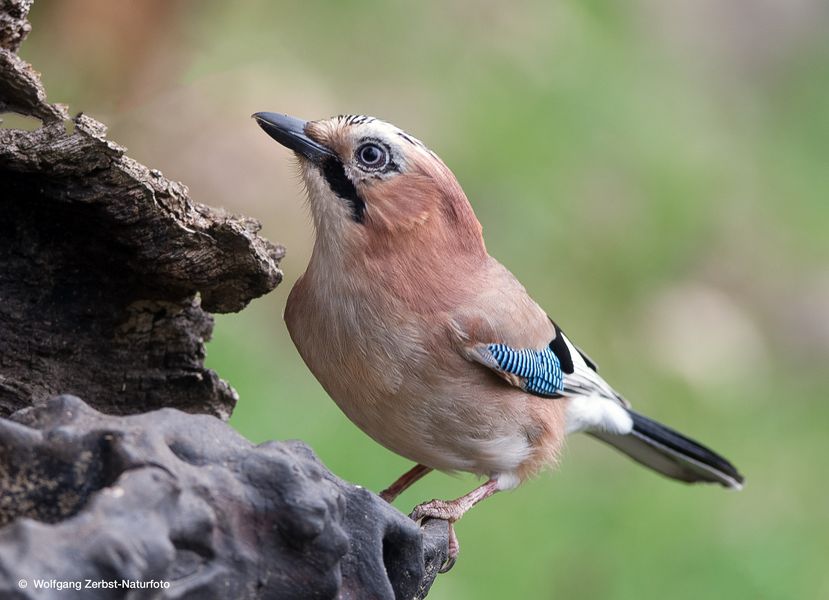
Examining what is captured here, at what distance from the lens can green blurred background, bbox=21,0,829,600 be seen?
15.8 ft

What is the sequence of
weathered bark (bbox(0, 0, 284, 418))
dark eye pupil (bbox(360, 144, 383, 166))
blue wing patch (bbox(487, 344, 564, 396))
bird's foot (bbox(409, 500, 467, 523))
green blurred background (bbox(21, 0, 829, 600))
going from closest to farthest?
weathered bark (bbox(0, 0, 284, 418)) < bird's foot (bbox(409, 500, 467, 523)) < dark eye pupil (bbox(360, 144, 383, 166)) < blue wing patch (bbox(487, 344, 564, 396)) < green blurred background (bbox(21, 0, 829, 600))

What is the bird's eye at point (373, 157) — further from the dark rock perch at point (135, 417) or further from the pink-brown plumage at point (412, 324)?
the dark rock perch at point (135, 417)

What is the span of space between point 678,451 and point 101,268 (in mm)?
2181

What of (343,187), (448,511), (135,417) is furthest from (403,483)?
(135,417)

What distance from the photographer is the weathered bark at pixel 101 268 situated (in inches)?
83.0

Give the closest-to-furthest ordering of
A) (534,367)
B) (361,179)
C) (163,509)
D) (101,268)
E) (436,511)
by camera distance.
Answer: (163,509)
(101,268)
(436,511)
(361,179)
(534,367)

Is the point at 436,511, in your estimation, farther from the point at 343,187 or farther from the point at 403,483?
the point at 343,187

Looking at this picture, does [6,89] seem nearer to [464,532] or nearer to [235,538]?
→ [235,538]

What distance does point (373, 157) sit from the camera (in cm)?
275

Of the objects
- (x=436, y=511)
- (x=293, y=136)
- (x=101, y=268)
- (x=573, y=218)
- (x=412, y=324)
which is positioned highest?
(x=573, y=218)

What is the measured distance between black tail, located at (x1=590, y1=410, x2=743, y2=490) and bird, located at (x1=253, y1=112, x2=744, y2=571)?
926 millimetres

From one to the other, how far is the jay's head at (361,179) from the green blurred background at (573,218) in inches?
74.7

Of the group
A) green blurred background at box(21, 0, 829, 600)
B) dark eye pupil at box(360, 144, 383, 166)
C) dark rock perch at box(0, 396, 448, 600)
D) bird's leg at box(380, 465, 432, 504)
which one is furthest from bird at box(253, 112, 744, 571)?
green blurred background at box(21, 0, 829, 600)

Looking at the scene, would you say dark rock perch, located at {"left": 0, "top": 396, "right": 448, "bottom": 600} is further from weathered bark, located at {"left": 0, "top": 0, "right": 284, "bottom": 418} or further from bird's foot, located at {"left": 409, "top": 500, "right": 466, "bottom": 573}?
bird's foot, located at {"left": 409, "top": 500, "right": 466, "bottom": 573}
